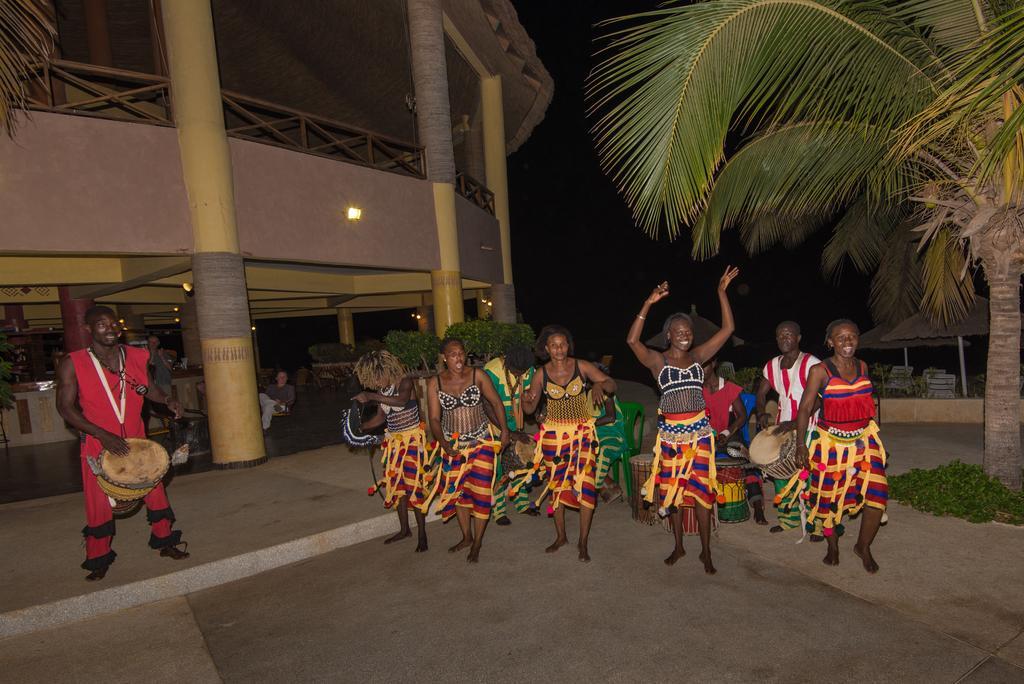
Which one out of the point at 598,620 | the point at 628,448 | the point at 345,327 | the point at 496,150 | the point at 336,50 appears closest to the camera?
the point at 598,620

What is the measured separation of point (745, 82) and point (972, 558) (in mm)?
3959

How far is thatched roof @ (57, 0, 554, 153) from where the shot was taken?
13.9m

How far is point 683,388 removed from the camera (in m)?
4.71

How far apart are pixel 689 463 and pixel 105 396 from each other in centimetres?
465

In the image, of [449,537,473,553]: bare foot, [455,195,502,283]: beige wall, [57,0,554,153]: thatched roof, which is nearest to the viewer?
[449,537,473,553]: bare foot

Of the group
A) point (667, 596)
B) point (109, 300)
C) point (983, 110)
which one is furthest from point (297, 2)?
point (667, 596)

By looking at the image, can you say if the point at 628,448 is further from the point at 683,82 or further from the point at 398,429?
the point at 683,82

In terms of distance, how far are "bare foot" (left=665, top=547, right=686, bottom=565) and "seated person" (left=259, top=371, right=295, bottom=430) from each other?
9.95 metres

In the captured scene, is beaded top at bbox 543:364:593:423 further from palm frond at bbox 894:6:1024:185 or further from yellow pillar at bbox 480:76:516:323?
yellow pillar at bbox 480:76:516:323

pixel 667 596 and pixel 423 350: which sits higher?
pixel 423 350

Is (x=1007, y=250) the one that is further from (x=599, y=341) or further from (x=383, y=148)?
(x=599, y=341)

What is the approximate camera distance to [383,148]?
11211 mm

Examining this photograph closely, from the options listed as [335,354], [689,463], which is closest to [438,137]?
Answer: [689,463]

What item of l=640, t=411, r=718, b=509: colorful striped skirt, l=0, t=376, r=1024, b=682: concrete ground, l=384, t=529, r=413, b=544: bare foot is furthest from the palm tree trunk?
l=384, t=529, r=413, b=544: bare foot
